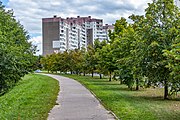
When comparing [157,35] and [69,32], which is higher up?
[69,32]

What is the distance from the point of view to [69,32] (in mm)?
155625

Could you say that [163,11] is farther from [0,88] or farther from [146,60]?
[0,88]

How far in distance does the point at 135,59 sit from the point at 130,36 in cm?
586

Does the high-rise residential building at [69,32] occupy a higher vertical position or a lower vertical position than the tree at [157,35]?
higher

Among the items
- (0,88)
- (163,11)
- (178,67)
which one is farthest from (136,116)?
(0,88)

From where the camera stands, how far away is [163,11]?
57.9 ft

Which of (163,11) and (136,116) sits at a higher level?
(163,11)

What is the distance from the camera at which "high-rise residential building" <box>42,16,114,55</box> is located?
142 meters

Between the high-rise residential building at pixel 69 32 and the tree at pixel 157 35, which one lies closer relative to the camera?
the tree at pixel 157 35

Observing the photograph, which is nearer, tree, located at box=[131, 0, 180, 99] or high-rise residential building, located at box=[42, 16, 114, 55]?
tree, located at box=[131, 0, 180, 99]

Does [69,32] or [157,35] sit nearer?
[157,35]

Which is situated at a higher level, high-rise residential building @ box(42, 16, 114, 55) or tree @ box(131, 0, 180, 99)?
high-rise residential building @ box(42, 16, 114, 55)

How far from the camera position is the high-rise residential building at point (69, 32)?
14175 centimetres

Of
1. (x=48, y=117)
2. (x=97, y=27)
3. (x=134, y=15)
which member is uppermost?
(x=97, y=27)
